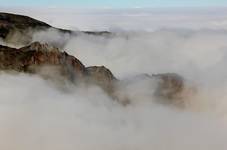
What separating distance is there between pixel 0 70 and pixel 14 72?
13.3 ft

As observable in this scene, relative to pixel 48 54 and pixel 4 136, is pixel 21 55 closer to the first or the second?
pixel 48 54

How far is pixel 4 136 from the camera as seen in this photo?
199875 millimetres

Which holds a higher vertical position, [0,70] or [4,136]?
[0,70]

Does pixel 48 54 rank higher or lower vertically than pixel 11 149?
higher

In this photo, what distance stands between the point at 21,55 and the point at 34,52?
3.75 meters

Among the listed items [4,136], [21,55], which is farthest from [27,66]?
[4,136]

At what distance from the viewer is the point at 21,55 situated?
196250mm

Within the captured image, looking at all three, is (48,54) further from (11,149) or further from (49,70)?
(11,149)

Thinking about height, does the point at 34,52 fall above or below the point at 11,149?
above

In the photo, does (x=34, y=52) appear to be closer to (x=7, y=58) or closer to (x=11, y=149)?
(x=7, y=58)

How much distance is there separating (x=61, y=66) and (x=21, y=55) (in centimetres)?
1162

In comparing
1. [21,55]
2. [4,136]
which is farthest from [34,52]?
[4,136]

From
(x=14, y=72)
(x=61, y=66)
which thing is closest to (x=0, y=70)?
(x=14, y=72)

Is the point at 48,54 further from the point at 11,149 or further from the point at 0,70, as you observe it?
the point at 11,149
